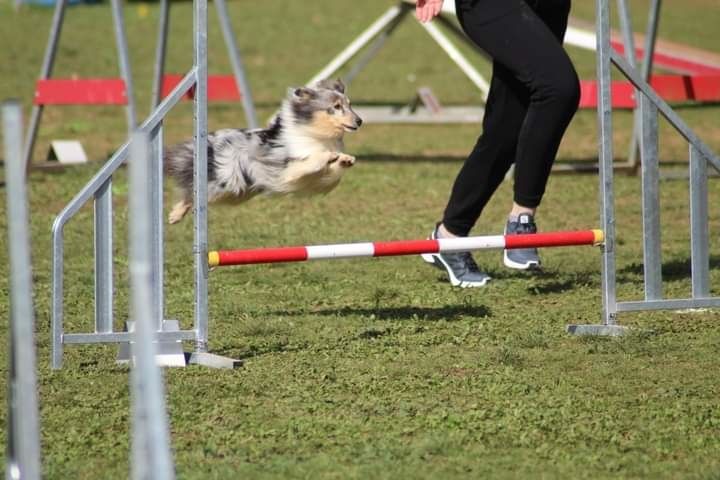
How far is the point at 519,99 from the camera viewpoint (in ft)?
17.0

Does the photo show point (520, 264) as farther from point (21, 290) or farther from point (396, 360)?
point (21, 290)

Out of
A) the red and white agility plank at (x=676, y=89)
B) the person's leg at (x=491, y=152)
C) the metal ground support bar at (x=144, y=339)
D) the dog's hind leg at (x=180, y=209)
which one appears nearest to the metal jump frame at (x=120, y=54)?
the red and white agility plank at (x=676, y=89)

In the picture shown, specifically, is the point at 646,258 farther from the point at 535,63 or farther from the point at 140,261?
the point at 140,261

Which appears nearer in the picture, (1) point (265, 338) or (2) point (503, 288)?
(1) point (265, 338)

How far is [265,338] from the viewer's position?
4.73 metres

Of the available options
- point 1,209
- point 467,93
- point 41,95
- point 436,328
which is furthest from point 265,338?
point 467,93

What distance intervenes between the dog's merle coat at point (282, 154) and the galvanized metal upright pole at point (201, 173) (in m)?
0.62

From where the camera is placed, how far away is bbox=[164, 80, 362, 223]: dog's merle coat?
5.01 meters

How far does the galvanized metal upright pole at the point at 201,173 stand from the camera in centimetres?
430

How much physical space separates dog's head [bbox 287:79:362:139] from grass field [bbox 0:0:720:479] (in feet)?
2.42

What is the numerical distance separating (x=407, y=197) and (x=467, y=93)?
5.19 meters

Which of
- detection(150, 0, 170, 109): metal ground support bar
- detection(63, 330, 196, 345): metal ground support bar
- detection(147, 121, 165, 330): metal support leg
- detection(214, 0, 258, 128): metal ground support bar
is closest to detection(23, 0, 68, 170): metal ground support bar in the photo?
detection(150, 0, 170, 109): metal ground support bar

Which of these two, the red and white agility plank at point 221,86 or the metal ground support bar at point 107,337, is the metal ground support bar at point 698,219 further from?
the red and white agility plank at point 221,86

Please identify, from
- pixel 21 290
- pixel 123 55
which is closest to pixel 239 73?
pixel 123 55
